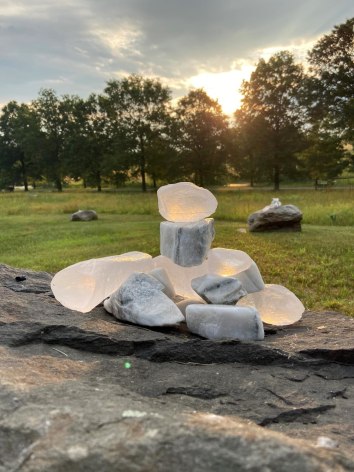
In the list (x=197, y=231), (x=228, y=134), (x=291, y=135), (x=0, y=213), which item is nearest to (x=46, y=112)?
(x=228, y=134)

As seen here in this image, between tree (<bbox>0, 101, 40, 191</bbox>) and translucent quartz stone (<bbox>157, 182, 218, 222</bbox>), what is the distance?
181ft

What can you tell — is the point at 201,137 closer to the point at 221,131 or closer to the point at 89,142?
the point at 221,131

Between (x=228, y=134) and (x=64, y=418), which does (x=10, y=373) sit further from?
(x=228, y=134)

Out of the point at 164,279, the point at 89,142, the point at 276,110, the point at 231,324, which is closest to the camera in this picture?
the point at 231,324

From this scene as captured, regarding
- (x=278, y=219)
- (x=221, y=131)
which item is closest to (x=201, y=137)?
(x=221, y=131)

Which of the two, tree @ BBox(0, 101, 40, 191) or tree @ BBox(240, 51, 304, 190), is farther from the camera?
tree @ BBox(0, 101, 40, 191)

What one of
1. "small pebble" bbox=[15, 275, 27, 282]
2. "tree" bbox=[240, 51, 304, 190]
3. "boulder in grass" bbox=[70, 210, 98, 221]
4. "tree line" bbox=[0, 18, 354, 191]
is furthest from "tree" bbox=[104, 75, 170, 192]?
"small pebble" bbox=[15, 275, 27, 282]

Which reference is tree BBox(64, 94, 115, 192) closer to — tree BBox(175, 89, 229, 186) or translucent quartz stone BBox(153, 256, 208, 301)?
tree BBox(175, 89, 229, 186)

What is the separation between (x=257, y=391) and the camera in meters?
2.01

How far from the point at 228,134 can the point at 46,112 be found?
1021 inches

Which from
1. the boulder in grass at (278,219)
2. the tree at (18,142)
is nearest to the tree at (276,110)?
the boulder in grass at (278,219)

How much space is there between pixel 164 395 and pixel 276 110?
3890 centimetres

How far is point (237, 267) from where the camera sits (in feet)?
10.8

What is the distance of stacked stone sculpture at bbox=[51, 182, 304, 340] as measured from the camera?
9.01 feet
